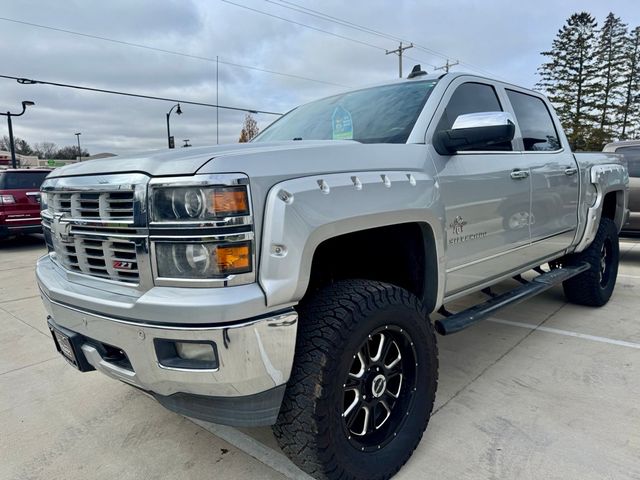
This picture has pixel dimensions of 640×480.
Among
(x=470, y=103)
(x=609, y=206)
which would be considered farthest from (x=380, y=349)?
(x=609, y=206)

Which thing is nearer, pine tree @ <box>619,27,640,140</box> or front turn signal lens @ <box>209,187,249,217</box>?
front turn signal lens @ <box>209,187,249,217</box>

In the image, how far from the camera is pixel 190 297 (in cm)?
160

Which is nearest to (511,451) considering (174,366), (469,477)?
(469,477)

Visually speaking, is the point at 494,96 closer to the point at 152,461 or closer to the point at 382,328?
the point at 382,328

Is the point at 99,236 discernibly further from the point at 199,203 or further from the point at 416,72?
the point at 416,72

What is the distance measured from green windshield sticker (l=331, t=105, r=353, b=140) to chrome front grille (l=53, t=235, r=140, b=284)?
4.81ft

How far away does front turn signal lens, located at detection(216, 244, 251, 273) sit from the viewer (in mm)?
1608

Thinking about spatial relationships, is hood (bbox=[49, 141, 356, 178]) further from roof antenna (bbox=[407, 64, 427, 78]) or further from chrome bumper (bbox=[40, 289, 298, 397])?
roof antenna (bbox=[407, 64, 427, 78])

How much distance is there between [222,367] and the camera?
1.62 metres

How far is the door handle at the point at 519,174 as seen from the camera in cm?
303

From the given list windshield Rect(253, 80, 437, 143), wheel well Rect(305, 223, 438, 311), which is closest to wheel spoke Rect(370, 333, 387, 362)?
wheel well Rect(305, 223, 438, 311)

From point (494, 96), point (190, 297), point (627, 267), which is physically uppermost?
point (494, 96)

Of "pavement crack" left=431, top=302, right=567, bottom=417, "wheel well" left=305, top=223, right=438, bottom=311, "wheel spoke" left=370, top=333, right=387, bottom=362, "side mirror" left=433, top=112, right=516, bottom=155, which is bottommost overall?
"pavement crack" left=431, top=302, right=567, bottom=417

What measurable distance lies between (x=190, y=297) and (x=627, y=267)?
735 cm
